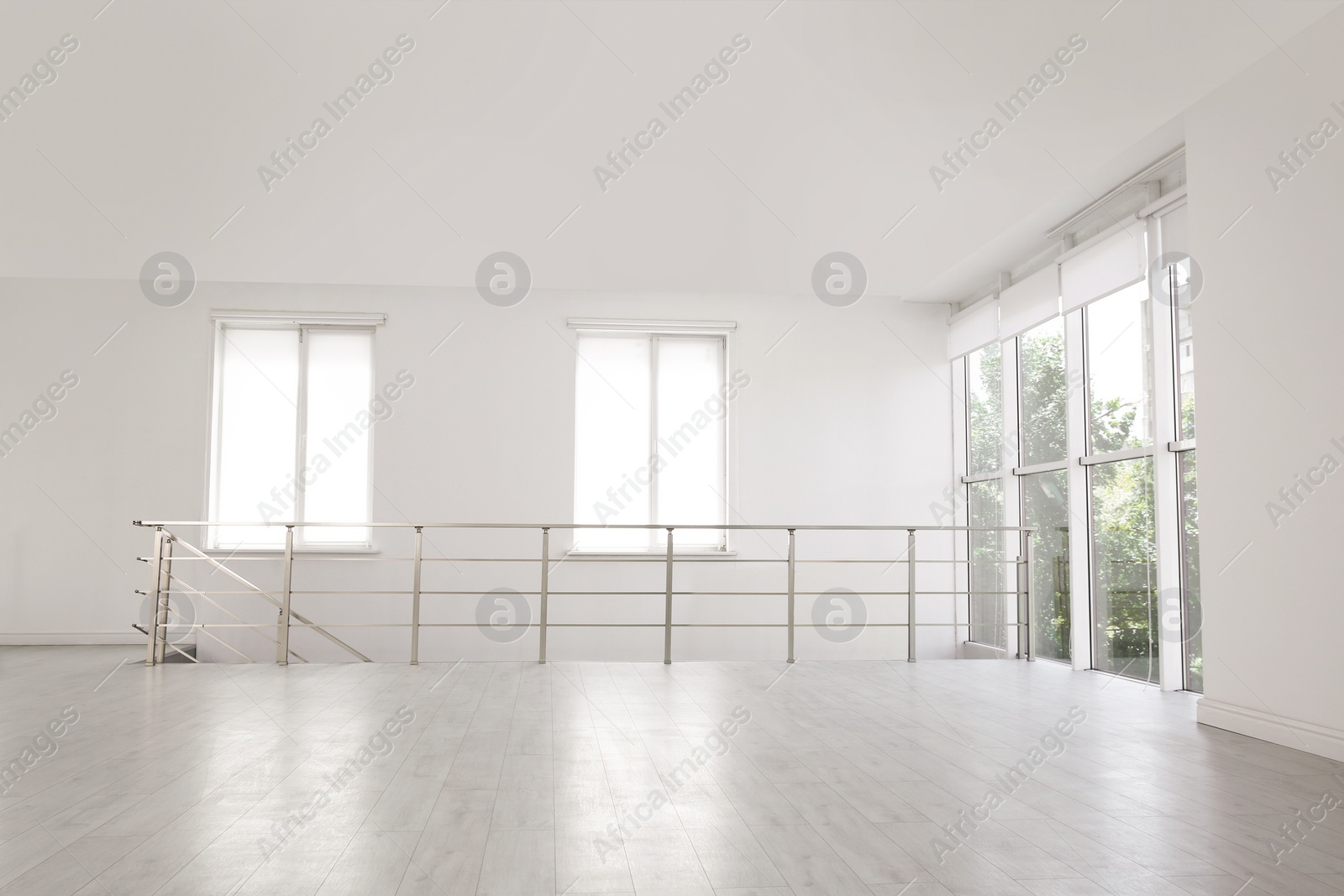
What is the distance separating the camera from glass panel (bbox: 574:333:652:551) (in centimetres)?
750

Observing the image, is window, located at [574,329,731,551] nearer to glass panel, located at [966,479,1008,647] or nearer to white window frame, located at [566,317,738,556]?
white window frame, located at [566,317,738,556]

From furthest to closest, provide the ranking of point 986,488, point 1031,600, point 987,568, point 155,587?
point 986,488 → point 987,568 → point 1031,600 → point 155,587

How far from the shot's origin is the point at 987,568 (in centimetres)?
721

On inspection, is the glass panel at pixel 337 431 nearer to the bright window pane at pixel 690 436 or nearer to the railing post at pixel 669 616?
the bright window pane at pixel 690 436

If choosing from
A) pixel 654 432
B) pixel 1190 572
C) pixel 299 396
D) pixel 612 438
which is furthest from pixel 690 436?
pixel 1190 572

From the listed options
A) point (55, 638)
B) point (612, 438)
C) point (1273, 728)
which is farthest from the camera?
point (612, 438)

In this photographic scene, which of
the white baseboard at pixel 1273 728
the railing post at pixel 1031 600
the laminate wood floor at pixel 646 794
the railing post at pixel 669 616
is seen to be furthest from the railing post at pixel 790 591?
the white baseboard at pixel 1273 728

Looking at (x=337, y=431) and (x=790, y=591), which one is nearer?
(x=790, y=591)

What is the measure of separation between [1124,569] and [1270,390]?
2120 millimetres

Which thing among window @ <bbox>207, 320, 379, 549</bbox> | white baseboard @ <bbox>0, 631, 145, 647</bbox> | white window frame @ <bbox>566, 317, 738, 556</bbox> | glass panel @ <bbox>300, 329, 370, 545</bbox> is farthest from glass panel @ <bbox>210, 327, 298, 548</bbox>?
white window frame @ <bbox>566, 317, 738, 556</bbox>

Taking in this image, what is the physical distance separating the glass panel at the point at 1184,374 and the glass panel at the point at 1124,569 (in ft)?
1.21

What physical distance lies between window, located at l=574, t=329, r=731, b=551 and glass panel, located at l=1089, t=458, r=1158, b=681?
2944 mm

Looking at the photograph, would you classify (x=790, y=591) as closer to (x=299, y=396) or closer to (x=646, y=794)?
(x=646, y=794)

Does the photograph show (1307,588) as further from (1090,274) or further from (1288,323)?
(1090,274)
